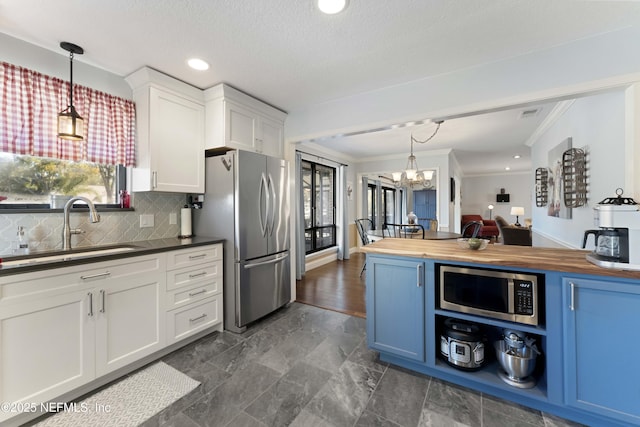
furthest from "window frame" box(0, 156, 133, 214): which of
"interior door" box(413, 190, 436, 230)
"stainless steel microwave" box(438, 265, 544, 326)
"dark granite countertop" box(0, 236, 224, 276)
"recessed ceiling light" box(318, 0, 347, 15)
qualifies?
"interior door" box(413, 190, 436, 230)

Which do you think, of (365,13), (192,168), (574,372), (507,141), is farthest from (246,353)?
(507,141)

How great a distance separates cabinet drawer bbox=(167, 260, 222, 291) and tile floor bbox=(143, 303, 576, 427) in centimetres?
59

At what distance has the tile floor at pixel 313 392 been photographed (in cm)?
152

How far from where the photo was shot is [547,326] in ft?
5.10

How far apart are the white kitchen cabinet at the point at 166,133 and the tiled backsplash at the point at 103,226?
0.27 meters

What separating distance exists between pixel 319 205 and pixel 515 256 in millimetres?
4277

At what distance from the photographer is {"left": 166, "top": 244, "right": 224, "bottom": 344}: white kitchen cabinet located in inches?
86.6

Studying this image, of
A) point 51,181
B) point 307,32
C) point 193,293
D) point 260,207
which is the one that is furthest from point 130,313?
point 307,32

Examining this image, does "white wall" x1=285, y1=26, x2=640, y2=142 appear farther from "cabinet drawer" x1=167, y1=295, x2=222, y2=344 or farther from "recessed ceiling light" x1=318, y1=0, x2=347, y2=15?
"cabinet drawer" x1=167, y1=295, x2=222, y2=344

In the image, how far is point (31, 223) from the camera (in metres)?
1.91

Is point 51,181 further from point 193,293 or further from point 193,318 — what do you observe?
point 193,318

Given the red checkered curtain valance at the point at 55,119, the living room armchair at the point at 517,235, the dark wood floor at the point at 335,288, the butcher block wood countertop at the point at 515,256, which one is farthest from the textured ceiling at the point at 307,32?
the living room armchair at the point at 517,235

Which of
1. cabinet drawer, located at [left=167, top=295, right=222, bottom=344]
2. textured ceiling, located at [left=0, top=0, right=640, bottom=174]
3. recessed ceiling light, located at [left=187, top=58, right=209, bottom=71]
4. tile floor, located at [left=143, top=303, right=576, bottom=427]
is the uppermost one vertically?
recessed ceiling light, located at [left=187, top=58, right=209, bottom=71]

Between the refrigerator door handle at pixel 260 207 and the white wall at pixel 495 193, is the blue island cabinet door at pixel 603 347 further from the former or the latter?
the white wall at pixel 495 193
